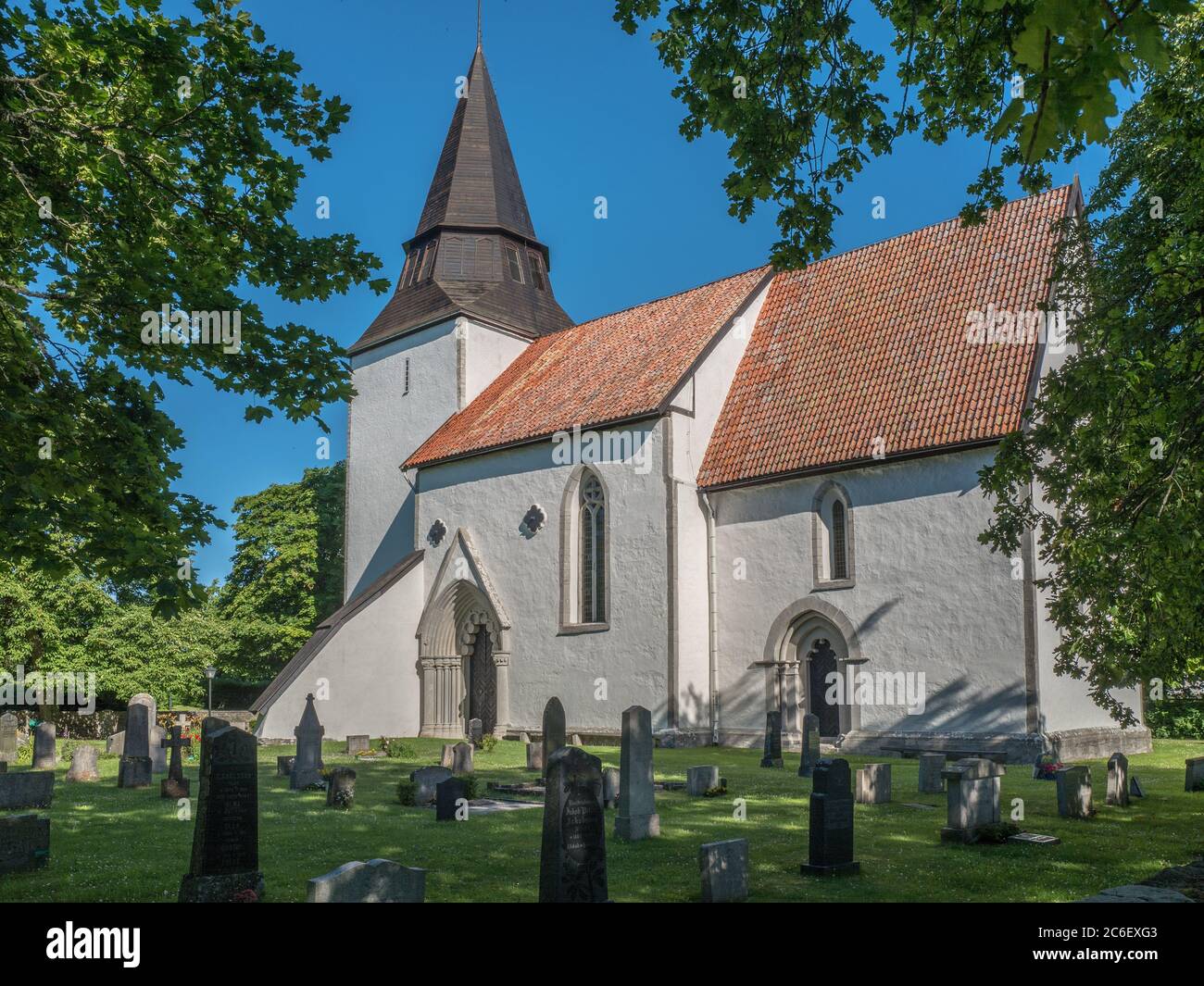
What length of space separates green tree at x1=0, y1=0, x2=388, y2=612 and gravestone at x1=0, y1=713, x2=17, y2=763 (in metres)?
15.2

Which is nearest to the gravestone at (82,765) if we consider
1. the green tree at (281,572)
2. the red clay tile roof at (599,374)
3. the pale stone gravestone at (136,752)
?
the pale stone gravestone at (136,752)

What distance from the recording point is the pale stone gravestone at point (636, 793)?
36.6 feet

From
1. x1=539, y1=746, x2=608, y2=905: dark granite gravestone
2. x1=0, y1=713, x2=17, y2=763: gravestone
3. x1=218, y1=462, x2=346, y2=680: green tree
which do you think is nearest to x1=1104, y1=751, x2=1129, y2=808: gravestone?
x1=539, y1=746, x2=608, y2=905: dark granite gravestone

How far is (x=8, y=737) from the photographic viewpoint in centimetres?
2244

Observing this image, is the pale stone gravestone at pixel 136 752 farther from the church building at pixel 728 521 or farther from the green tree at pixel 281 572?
the green tree at pixel 281 572

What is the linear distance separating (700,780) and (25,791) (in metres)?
9.54

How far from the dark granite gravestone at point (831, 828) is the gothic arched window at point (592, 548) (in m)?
16.5

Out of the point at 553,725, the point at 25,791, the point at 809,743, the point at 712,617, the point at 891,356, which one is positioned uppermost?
the point at 891,356

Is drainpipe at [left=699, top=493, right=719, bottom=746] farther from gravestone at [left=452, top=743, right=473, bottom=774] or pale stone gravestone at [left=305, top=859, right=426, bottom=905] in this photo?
pale stone gravestone at [left=305, top=859, right=426, bottom=905]

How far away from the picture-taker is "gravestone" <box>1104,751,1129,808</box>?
13.0m

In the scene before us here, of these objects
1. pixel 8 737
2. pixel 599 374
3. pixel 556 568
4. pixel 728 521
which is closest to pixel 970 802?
pixel 728 521

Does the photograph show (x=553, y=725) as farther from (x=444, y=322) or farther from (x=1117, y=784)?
(x=444, y=322)
